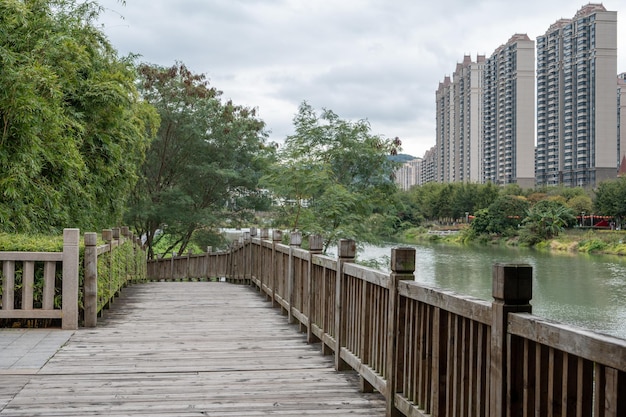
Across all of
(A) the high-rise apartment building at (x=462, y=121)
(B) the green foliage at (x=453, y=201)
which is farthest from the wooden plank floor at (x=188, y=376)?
(A) the high-rise apartment building at (x=462, y=121)

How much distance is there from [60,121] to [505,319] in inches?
386

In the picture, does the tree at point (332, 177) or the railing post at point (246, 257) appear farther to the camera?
the tree at point (332, 177)

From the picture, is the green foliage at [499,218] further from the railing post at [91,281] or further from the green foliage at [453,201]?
the railing post at [91,281]

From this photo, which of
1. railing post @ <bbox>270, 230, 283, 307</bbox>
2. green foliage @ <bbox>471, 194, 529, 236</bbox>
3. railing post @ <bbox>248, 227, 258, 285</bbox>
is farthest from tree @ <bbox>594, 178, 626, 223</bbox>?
railing post @ <bbox>270, 230, 283, 307</bbox>

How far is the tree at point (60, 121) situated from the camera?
30.0ft

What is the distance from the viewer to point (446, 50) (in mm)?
139750

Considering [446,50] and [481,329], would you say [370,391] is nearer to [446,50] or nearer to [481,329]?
[481,329]

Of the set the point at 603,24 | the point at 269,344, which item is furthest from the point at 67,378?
the point at 603,24

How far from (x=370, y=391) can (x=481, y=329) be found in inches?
75.9

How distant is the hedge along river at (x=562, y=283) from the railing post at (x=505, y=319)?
48.6 ft

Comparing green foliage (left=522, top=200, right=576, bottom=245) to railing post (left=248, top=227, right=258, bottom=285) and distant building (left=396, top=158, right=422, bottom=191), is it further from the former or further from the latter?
distant building (left=396, top=158, right=422, bottom=191)

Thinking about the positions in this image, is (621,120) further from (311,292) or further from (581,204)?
(311,292)

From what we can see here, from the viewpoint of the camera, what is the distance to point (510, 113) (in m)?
94.4

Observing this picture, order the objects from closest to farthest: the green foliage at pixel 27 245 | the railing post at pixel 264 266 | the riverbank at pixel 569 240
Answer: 1. the green foliage at pixel 27 245
2. the railing post at pixel 264 266
3. the riverbank at pixel 569 240
